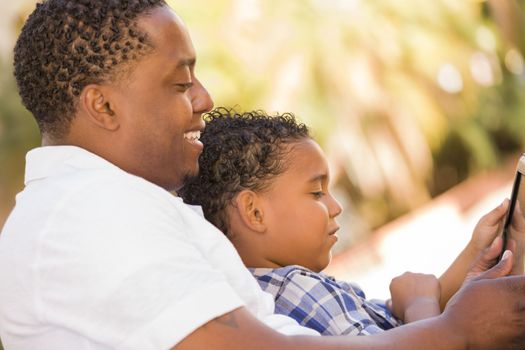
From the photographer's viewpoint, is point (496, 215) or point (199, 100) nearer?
point (199, 100)

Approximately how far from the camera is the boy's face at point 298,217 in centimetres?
204

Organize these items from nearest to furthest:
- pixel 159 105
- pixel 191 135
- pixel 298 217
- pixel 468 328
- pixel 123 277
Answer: pixel 123 277, pixel 468 328, pixel 159 105, pixel 191 135, pixel 298 217

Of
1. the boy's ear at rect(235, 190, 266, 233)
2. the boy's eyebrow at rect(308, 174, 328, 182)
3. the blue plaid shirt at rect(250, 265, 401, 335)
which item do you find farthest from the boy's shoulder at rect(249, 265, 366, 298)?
the boy's eyebrow at rect(308, 174, 328, 182)

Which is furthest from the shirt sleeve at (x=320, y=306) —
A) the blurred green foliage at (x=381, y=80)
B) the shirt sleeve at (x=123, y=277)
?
the blurred green foliage at (x=381, y=80)

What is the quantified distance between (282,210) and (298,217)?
1.5 inches

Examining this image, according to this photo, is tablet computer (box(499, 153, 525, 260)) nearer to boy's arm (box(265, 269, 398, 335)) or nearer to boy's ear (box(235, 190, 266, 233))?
boy's arm (box(265, 269, 398, 335))

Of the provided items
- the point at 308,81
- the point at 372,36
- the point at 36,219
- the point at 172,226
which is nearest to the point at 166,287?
the point at 172,226

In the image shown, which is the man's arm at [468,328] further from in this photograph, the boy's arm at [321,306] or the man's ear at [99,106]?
the man's ear at [99,106]

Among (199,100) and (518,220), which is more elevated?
(199,100)

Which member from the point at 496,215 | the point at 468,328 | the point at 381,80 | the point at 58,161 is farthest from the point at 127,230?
the point at 381,80

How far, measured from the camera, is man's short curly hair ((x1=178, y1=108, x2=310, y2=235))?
2.07m

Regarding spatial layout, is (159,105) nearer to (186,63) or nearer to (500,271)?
(186,63)

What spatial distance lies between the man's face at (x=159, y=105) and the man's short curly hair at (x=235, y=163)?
37 centimetres

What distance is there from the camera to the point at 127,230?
1.38 m
